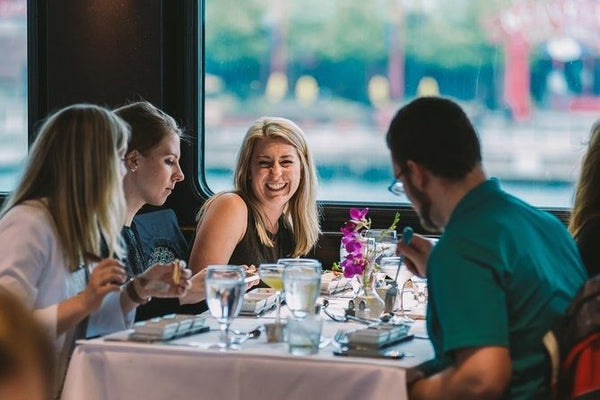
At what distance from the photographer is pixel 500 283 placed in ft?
6.12

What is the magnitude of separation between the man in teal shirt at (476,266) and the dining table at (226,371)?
101 mm

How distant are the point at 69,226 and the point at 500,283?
1049 mm

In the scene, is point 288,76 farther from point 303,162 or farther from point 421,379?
point 421,379

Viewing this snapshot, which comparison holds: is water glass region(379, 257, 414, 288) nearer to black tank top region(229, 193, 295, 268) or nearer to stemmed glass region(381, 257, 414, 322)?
stemmed glass region(381, 257, 414, 322)

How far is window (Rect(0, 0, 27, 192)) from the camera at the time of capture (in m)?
5.12

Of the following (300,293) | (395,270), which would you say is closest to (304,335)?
(300,293)

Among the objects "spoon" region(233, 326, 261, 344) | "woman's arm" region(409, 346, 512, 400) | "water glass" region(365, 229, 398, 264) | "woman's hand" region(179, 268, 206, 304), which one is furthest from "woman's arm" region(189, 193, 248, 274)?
"woman's arm" region(409, 346, 512, 400)

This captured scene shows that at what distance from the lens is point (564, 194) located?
15.3 feet

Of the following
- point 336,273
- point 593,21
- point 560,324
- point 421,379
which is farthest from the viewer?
point 593,21

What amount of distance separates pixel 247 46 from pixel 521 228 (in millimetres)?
3255

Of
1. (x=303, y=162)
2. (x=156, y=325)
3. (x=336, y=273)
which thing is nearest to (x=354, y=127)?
(x=303, y=162)

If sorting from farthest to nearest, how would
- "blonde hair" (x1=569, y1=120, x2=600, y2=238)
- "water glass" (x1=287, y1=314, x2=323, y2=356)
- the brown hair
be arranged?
the brown hair < "blonde hair" (x1=569, y1=120, x2=600, y2=238) < "water glass" (x1=287, y1=314, x2=323, y2=356)

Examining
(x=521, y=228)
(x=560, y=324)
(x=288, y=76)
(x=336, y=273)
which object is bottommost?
(x=336, y=273)

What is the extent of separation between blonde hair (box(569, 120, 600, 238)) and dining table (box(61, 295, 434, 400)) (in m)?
0.61
